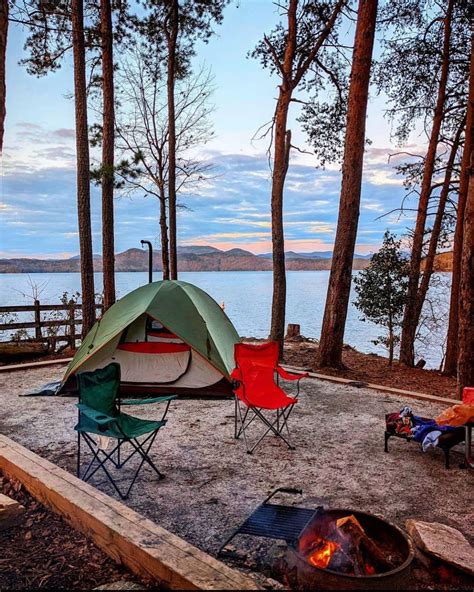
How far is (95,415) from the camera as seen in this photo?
9.50 ft

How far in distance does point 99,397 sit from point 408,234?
7.82m

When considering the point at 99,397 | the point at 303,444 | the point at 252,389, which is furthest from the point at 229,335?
the point at 99,397

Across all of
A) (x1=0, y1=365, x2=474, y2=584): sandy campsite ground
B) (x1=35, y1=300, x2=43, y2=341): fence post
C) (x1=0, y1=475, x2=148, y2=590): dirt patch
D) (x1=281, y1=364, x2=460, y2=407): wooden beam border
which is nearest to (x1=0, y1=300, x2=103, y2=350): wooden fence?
(x1=35, y1=300, x2=43, y2=341): fence post

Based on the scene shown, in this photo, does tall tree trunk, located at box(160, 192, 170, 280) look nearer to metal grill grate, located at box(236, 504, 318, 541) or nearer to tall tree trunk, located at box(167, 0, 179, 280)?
tall tree trunk, located at box(167, 0, 179, 280)

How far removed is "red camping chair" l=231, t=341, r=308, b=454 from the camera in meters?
3.97

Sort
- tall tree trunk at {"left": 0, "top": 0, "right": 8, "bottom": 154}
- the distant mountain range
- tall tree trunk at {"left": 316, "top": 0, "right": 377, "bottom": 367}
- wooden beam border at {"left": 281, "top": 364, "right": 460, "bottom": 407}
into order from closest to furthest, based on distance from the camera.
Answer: tall tree trunk at {"left": 0, "top": 0, "right": 8, "bottom": 154}
wooden beam border at {"left": 281, "top": 364, "right": 460, "bottom": 407}
tall tree trunk at {"left": 316, "top": 0, "right": 377, "bottom": 367}
the distant mountain range

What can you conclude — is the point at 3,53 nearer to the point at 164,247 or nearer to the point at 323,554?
the point at 323,554

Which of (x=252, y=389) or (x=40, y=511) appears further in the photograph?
(x=252, y=389)

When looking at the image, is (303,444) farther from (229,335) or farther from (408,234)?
(408,234)

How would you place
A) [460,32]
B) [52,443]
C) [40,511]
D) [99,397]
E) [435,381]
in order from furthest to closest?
[460,32] → [435,381] → [52,443] → [99,397] → [40,511]

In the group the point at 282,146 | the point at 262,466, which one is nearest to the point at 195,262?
the point at 282,146

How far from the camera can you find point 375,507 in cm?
288

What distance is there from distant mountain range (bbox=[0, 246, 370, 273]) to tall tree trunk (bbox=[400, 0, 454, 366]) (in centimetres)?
94

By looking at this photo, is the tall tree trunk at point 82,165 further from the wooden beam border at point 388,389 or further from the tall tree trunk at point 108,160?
the wooden beam border at point 388,389
